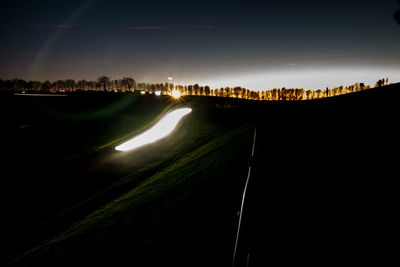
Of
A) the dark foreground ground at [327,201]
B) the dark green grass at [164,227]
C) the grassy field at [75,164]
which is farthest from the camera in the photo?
the grassy field at [75,164]

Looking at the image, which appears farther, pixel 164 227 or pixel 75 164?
pixel 75 164

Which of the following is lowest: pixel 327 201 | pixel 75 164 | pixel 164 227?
pixel 75 164

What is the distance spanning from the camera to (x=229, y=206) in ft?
24.1

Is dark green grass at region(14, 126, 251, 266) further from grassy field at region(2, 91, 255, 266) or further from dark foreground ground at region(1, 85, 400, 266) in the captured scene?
grassy field at region(2, 91, 255, 266)

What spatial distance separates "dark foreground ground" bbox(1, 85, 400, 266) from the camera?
16.1 ft

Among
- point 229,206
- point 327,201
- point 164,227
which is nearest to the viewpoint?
point 327,201

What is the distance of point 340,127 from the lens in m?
11.0

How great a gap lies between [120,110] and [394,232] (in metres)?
56.0

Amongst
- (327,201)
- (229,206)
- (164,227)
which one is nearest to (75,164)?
(164,227)

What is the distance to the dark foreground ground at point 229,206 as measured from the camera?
4895mm

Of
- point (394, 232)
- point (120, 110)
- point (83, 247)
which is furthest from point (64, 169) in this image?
point (120, 110)

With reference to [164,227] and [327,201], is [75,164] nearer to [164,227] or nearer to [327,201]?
[164,227]

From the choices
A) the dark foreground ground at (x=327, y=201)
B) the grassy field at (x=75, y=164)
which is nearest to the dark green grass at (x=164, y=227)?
the dark foreground ground at (x=327, y=201)

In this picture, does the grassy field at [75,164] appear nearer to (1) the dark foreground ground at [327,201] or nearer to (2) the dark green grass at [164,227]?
(2) the dark green grass at [164,227]
